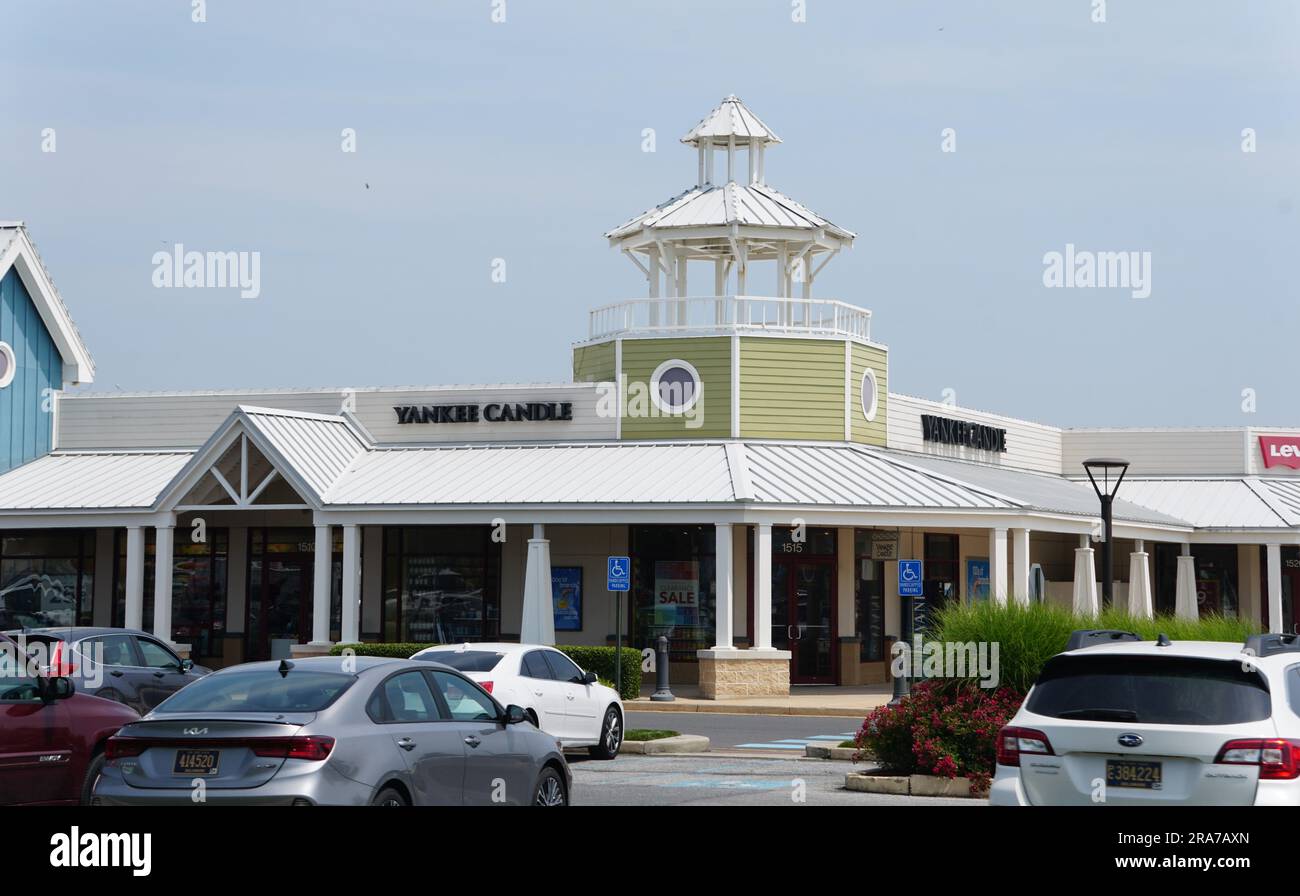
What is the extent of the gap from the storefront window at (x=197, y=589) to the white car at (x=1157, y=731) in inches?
1122

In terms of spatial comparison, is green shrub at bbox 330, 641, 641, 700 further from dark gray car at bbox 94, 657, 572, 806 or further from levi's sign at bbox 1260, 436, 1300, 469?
levi's sign at bbox 1260, 436, 1300, 469

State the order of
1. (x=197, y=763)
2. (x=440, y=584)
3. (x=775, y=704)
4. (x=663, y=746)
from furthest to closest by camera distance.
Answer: (x=440, y=584) < (x=775, y=704) < (x=663, y=746) < (x=197, y=763)

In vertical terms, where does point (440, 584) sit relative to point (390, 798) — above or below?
above

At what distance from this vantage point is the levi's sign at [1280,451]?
4400 cm

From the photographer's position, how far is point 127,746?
11.2 m

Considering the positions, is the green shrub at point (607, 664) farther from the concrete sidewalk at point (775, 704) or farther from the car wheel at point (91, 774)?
the car wheel at point (91, 774)

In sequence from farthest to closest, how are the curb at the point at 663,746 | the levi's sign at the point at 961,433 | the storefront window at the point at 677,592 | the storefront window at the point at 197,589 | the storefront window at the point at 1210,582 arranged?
the storefront window at the point at 1210,582 < the levi's sign at the point at 961,433 < the storefront window at the point at 197,589 < the storefront window at the point at 677,592 < the curb at the point at 663,746

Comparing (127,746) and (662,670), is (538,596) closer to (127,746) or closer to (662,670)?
(662,670)

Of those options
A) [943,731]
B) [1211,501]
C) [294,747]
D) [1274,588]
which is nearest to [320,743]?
[294,747]

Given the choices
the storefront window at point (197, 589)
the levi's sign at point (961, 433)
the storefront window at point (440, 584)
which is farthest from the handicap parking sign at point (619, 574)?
the levi's sign at point (961, 433)

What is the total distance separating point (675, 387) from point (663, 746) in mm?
14259

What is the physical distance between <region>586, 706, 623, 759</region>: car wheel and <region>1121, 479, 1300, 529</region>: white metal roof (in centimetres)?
2273

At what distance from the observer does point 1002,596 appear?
33031mm

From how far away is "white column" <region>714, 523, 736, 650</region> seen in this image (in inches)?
1231
